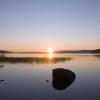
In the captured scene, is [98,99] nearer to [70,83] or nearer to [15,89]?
[70,83]

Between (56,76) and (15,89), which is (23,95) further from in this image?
(56,76)

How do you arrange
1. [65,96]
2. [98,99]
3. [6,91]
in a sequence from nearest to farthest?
[98,99] → [65,96] → [6,91]

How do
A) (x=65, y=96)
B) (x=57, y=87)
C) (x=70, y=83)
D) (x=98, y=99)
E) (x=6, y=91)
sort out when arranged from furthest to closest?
(x=70, y=83), (x=57, y=87), (x=6, y=91), (x=65, y=96), (x=98, y=99)

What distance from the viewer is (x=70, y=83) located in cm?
2197

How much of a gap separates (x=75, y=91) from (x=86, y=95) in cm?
167

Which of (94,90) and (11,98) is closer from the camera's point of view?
(11,98)

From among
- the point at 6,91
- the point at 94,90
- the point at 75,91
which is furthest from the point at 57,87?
the point at 6,91

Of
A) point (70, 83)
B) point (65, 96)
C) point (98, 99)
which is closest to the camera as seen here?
point (98, 99)

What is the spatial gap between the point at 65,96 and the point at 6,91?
5279 millimetres

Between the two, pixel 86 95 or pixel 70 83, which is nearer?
pixel 86 95

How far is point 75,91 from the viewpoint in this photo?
61.4 feet

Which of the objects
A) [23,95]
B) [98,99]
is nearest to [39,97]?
[23,95]

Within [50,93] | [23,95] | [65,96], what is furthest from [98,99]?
[23,95]

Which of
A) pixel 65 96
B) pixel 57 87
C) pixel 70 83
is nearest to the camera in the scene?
pixel 65 96
